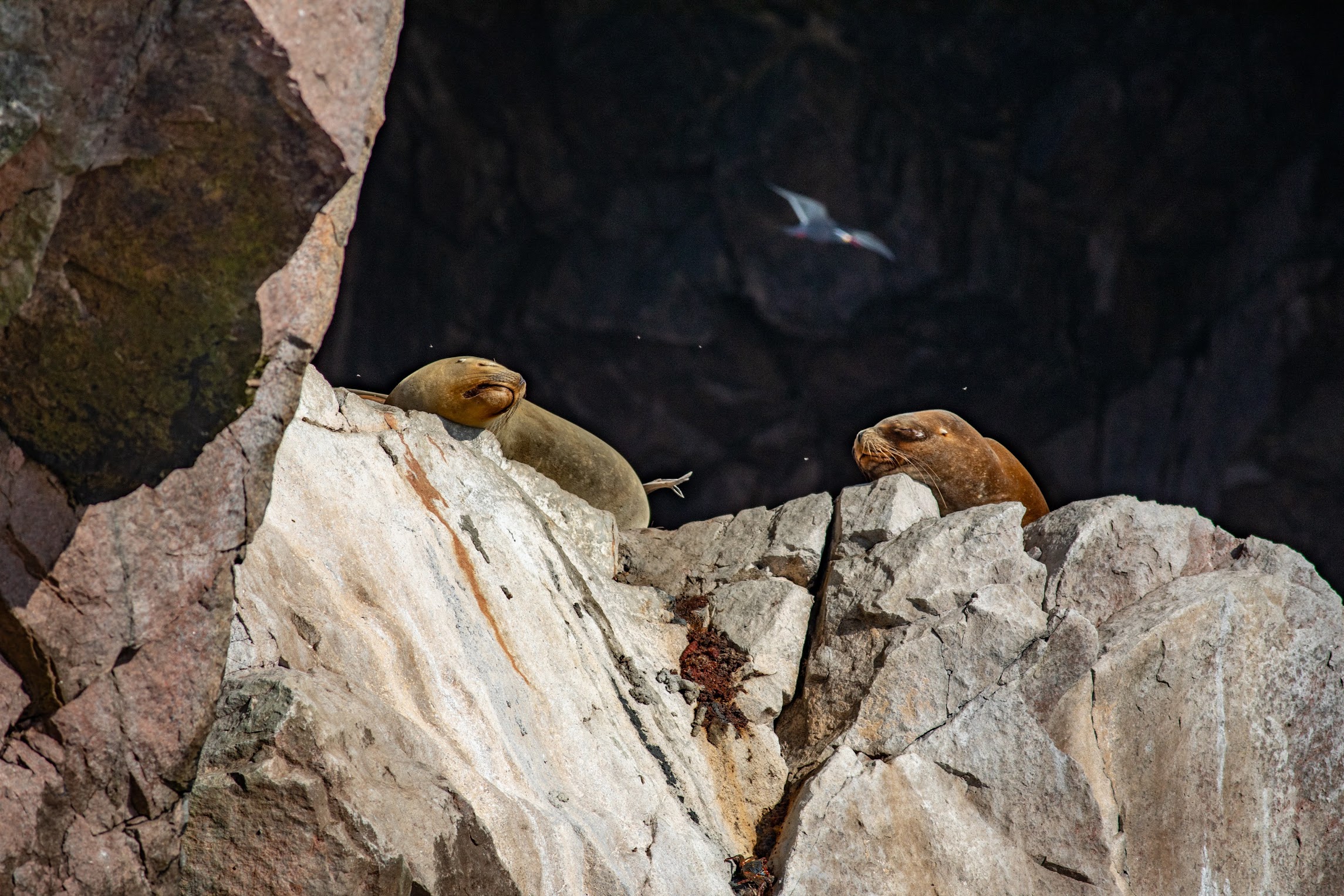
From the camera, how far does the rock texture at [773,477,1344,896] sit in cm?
403

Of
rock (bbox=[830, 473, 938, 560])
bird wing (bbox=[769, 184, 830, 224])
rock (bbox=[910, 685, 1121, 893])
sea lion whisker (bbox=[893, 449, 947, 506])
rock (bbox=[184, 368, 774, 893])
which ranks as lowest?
rock (bbox=[184, 368, 774, 893])

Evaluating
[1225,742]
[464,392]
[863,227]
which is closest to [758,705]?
[1225,742]

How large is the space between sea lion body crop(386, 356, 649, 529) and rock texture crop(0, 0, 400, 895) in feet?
8.48

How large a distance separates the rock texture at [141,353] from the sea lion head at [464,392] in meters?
2.56

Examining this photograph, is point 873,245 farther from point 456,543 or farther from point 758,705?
point 456,543

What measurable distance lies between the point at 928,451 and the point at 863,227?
10197 mm

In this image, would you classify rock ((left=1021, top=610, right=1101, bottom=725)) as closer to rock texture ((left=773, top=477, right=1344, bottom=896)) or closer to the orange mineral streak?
rock texture ((left=773, top=477, right=1344, bottom=896))

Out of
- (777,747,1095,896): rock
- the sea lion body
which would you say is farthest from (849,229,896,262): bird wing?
(777,747,1095,896): rock

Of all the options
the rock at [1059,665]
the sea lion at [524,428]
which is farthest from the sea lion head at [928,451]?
the rock at [1059,665]

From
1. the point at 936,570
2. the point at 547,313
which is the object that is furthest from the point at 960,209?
the point at 936,570

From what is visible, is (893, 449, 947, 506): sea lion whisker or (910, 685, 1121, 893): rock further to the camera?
(893, 449, 947, 506): sea lion whisker

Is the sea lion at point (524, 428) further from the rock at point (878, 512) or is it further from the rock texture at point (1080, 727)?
the rock texture at point (1080, 727)

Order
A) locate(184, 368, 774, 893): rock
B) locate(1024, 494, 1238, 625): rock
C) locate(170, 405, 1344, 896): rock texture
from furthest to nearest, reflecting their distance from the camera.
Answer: locate(1024, 494, 1238, 625): rock → locate(170, 405, 1344, 896): rock texture → locate(184, 368, 774, 893): rock

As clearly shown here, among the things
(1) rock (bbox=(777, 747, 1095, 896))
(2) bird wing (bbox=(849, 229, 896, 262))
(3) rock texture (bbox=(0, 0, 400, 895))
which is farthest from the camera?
(2) bird wing (bbox=(849, 229, 896, 262))
